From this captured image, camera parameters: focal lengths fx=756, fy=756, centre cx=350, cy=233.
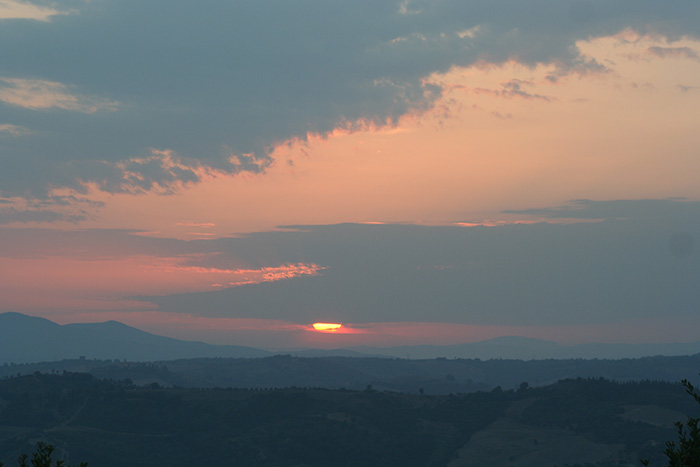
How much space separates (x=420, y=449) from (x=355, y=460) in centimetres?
1629

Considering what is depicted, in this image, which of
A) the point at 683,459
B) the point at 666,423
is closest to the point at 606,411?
the point at 666,423

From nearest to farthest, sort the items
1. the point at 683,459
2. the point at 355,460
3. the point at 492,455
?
the point at 683,459 < the point at 492,455 < the point at 355,460

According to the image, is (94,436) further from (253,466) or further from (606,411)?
(606,411)

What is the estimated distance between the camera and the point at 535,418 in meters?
197

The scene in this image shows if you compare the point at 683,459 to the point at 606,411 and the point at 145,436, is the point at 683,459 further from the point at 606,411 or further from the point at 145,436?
the point at 145,436

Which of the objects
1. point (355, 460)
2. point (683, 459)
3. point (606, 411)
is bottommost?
point (355, 460)

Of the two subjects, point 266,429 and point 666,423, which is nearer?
point 666,423

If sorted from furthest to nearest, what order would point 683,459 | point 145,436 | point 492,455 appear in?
point 145,436
point 492,455
point 683,459

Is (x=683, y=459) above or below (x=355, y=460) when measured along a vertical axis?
above

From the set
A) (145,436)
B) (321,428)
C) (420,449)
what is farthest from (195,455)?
(420,449)

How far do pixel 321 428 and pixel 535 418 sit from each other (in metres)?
55.9

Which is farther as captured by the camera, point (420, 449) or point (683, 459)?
point (420, 449)

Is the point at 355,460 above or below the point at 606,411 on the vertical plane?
below

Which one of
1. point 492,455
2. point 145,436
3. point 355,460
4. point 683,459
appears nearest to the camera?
point 683,459
